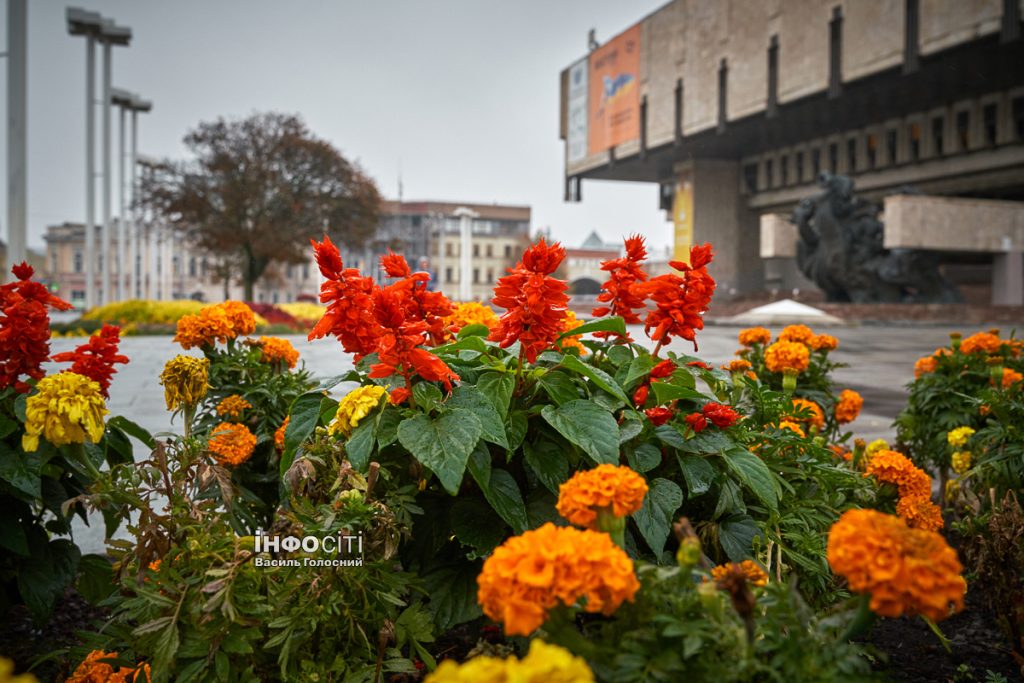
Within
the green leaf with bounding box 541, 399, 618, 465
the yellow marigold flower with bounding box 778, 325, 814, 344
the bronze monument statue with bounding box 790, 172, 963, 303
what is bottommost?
the green leaf with bounding box 541, 399, 618, 465

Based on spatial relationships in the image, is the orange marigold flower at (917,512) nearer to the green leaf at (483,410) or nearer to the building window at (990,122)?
the green leaf at (483,410)

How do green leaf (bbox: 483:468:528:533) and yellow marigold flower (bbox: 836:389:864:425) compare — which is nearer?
green leaf (bbox: 483:468:528:533)

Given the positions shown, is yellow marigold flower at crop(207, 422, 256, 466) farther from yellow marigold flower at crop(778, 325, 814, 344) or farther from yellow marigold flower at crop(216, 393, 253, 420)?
yellow marigold flower at crop(778, 325, 814, 344)

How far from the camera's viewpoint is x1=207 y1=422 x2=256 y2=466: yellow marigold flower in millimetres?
1930

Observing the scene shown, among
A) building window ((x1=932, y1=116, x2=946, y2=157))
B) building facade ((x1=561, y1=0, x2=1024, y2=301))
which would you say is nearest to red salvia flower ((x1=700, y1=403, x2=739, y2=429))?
building facade ((x1=561, y1=0, x2=1024, y2=301))

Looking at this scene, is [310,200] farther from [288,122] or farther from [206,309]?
[206,309]

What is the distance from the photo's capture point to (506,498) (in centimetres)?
139

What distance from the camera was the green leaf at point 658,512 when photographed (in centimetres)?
132

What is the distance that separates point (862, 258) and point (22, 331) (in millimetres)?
21836

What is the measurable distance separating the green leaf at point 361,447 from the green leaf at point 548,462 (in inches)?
11.4

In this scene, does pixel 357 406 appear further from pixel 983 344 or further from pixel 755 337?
pixel 983 344

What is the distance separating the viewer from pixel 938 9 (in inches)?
737

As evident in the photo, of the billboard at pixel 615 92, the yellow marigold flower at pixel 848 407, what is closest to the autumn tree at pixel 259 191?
the billboard at pixel 615 92

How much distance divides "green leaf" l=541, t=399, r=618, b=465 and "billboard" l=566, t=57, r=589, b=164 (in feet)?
114
